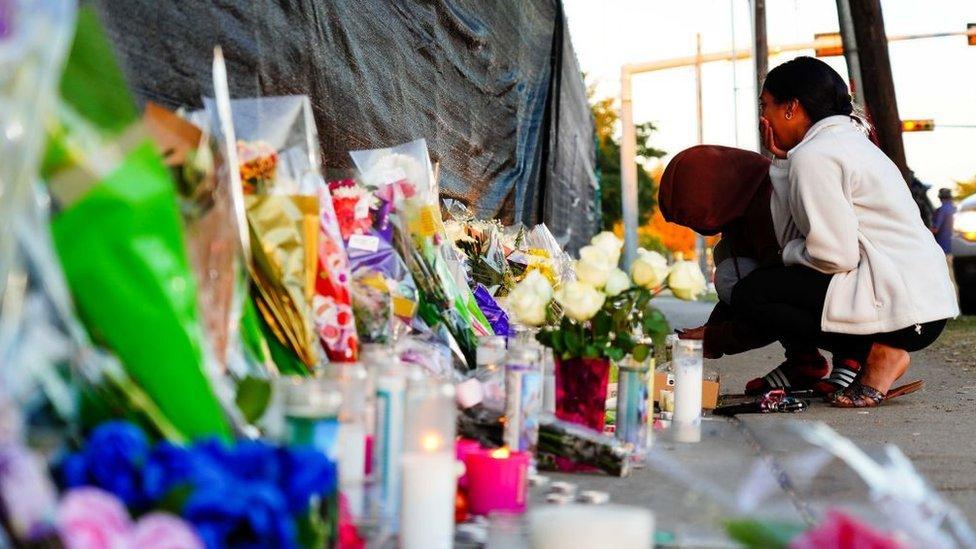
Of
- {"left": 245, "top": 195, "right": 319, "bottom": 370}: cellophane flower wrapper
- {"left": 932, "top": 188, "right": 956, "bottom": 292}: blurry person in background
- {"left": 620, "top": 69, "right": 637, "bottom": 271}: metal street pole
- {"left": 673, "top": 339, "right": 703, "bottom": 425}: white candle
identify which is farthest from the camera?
{"left": 620, "top": 69, "right": 637, "bottom": 271}: metal street pole

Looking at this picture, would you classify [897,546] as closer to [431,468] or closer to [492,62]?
[431,468]

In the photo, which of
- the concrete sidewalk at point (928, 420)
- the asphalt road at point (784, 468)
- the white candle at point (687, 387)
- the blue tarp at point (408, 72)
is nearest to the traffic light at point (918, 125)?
the blue tarp at point (408, 72)

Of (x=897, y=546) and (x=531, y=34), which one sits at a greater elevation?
(x=531, y=34)

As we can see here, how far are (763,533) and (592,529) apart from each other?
238mm

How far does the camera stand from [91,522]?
1481 mm

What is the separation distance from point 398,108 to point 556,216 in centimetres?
444

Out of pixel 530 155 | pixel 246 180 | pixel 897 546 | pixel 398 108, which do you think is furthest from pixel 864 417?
pixel 530 155

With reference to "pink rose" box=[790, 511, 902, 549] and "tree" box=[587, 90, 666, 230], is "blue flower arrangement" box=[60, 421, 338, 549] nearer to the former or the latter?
"pink rose" box=[790, 511, 902, 549]

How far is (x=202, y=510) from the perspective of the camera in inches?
61.2

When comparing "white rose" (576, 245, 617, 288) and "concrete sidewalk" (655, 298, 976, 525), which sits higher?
"white rose" (576, 245, 617, 288)

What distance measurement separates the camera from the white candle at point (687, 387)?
370cm

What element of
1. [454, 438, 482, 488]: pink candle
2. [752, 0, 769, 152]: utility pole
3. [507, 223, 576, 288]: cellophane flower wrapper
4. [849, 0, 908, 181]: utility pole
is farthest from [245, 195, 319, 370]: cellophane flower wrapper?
[752, 0, 769, 152]: utility pole

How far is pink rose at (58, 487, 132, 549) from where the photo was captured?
1463mm

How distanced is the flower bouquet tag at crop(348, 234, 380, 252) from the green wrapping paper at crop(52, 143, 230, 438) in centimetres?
158
